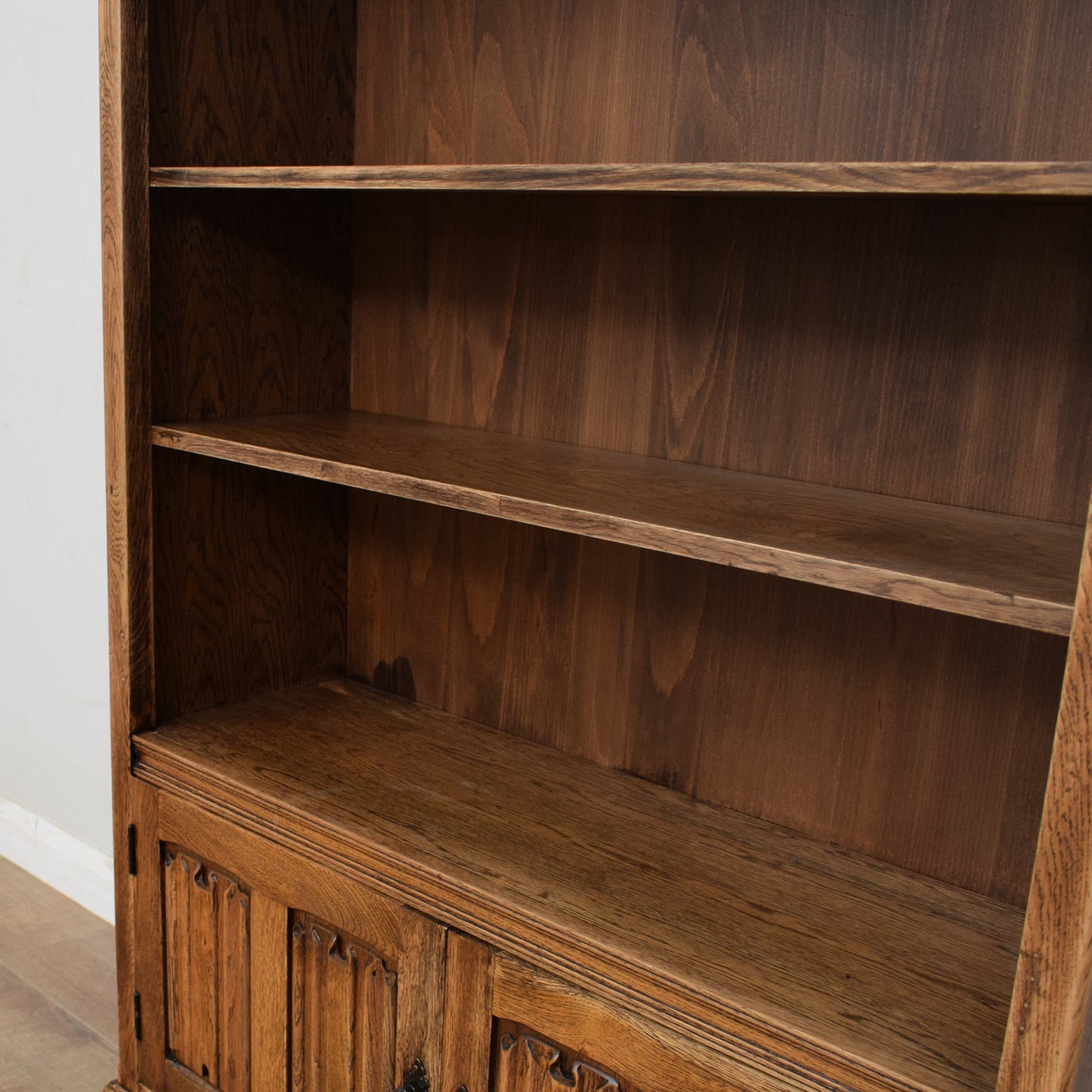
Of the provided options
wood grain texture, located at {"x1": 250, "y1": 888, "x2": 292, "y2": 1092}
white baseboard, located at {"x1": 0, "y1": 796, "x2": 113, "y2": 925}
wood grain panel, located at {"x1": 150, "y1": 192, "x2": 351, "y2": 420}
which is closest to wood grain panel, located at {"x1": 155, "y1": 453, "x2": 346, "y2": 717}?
wood grain panel, located at {"x1": 150, "y1": 192, "x2": 351, "y2": 420}

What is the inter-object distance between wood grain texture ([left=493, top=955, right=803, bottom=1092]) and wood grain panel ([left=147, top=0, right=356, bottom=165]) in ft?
3.84

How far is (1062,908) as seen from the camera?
93 centimetres

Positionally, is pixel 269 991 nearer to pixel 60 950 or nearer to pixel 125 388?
pixel 125 388

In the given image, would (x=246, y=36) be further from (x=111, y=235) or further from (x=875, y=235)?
(x=875, y=235)

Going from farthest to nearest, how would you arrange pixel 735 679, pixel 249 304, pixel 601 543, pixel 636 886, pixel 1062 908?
pixel 249 304 < pixel 601 543 < pixel 735 679 < pixel 636 886 < pixel 1062 908

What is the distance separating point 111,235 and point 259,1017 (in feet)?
3.60

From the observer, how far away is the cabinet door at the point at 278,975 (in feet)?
4.63

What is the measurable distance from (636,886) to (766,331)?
0.68m

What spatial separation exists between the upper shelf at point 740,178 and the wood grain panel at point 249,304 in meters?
0.28

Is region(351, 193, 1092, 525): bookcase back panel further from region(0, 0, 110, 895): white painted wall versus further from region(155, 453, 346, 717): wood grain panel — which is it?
region(0, 0, 110, 895): white painted wall

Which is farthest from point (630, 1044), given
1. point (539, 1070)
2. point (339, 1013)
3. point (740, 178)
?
point (740, 178)

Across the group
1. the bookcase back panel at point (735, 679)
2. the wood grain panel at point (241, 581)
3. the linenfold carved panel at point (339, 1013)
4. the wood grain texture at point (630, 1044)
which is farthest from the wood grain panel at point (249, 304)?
the wood grain texture at point (630, 1044)

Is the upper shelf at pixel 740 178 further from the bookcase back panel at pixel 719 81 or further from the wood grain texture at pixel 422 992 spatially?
the wood grain texture at pixel 422 992

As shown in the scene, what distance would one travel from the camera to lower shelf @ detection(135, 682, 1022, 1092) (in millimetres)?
1126
